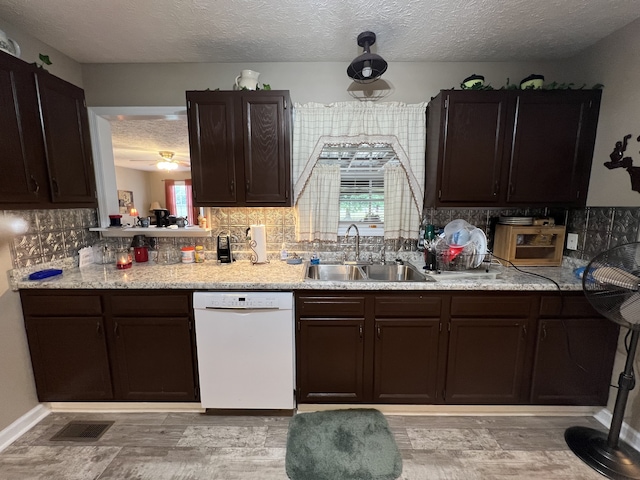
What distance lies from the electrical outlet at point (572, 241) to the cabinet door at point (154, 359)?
284cm

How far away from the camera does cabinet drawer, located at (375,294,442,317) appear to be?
173 centimetres

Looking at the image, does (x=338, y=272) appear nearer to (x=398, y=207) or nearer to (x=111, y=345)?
(x=398, y=207)

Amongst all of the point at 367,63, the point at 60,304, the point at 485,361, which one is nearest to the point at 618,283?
the point at 485,361

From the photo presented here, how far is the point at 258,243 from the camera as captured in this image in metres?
2.14

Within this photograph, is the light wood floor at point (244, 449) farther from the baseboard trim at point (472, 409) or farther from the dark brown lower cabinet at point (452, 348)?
the dark brown lower cabinet at point (452, 348)

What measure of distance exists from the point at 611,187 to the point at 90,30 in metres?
3.56

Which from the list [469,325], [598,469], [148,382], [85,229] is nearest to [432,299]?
[469,325]

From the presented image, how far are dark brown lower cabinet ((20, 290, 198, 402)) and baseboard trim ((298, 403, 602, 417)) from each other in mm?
949

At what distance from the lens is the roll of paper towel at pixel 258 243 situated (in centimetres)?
213

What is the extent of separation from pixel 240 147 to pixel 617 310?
2396 millimetres

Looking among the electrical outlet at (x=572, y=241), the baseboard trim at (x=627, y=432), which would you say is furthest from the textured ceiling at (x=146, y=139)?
the baseboard trim at (x=627, y=432)

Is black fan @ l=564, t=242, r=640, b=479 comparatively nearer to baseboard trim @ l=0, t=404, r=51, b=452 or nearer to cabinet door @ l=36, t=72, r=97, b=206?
cabinet door @ l=36, t=72, r=97, b=206

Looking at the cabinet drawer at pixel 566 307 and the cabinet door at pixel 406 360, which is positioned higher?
the cabinet drawer at pixel 566 307

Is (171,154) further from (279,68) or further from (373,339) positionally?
(373,339)
